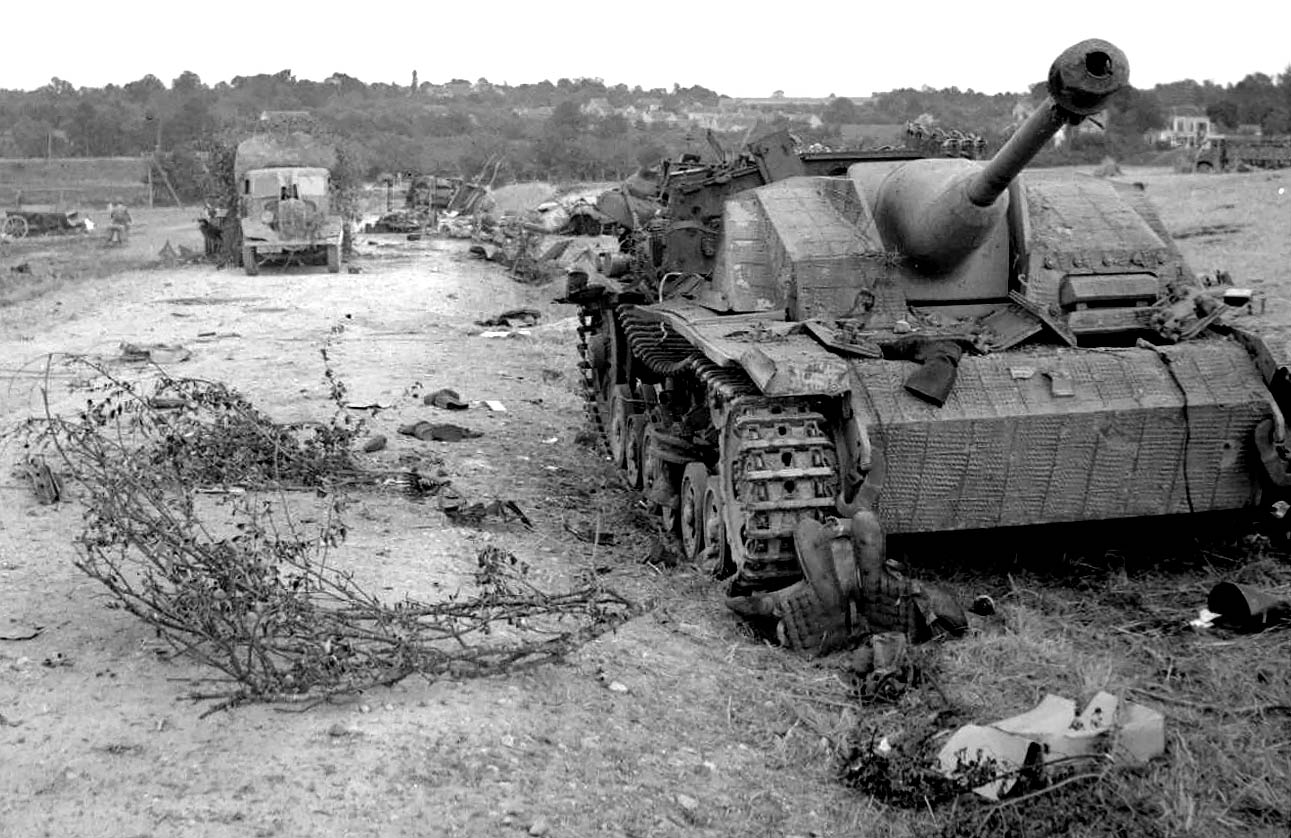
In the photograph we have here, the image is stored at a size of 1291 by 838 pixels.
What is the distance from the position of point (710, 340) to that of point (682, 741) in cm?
262

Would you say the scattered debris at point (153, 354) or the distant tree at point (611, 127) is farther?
the distant tree at point (611, 127)

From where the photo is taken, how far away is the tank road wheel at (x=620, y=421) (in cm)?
1114

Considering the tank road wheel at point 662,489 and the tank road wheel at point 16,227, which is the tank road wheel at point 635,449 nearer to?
the tank road wheel at point 662,489

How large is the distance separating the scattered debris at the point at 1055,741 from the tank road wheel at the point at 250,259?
23124 mm

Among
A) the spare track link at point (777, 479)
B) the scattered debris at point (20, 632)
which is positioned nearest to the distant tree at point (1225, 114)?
the spare track link at point (777, 479)

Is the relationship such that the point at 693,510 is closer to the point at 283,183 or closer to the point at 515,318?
the point at 515,318

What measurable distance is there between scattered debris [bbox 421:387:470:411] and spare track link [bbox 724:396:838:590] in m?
5.82

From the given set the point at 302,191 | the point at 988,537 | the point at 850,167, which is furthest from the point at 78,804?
the point at 302,191

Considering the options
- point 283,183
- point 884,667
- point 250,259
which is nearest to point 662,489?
point 884,667

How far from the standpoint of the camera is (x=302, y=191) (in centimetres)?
2822

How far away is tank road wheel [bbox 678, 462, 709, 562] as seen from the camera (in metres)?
8.45

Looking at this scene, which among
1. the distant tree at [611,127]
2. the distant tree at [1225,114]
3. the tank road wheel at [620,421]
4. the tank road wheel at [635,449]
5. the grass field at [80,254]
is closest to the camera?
the tank road wheel at [635,449]

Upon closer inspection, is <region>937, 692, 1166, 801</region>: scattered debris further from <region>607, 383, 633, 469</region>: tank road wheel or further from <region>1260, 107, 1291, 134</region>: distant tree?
<region>1260, 107, 1291, 134</region>: distant tree

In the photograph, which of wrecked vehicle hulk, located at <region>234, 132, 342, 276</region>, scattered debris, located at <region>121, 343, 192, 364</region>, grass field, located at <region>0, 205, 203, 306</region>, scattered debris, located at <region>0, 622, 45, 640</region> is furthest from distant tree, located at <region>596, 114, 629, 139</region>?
scattered debris, located at <region>0, 622, 45, 640</region>
